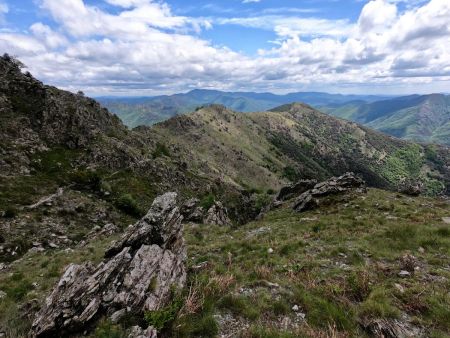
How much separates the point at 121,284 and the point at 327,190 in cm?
3416

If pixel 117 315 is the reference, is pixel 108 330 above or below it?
above

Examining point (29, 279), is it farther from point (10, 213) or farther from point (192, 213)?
point (192, 213)

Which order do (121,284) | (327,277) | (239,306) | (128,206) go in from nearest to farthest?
(121,284), (239,306), (327,277), (128,206)

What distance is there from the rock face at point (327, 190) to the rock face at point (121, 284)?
82.6 feet

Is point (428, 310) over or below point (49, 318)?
below

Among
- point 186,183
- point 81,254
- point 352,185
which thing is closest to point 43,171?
point 81,254

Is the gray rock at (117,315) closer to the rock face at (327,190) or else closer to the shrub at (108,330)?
the shrub at (108,330)

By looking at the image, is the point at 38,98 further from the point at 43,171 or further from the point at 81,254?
the point at 81,254

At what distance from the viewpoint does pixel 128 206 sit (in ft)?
173

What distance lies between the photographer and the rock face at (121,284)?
40.5 ft

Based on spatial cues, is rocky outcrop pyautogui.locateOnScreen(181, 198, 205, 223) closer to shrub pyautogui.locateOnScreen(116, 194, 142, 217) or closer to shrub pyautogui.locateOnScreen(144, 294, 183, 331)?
shrub pyautogui.locateOnScreen(116, 194, 142, 217)

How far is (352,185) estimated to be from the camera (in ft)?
153

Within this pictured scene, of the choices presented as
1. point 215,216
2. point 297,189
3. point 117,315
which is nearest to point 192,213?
point 215,216

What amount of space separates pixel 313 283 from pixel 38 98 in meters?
75.4
